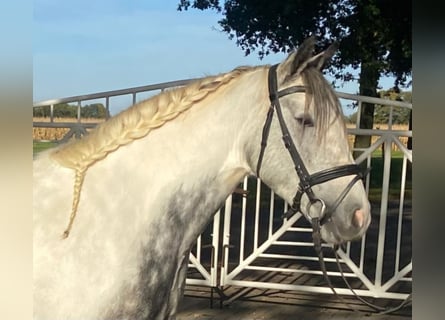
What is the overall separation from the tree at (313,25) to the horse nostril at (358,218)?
2.93 feet

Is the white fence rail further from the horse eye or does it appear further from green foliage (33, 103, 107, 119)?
the horse eye

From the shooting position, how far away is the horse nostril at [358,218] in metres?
1.62

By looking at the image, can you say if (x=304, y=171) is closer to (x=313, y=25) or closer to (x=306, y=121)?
(x=306, y=121)

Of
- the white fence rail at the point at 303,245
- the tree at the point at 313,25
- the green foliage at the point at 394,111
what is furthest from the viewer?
the white fence rail at the point at 303,245

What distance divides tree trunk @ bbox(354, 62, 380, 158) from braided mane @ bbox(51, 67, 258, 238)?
1.15 metres

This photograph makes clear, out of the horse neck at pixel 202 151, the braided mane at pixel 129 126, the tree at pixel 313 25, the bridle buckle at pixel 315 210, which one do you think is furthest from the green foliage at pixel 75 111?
the bridle buckle at pixel 315 210

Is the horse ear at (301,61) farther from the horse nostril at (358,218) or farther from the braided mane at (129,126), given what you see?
the horse nostril at (358,218)

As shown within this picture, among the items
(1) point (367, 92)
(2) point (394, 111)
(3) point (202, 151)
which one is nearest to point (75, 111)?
A: (3) point (202, 151)

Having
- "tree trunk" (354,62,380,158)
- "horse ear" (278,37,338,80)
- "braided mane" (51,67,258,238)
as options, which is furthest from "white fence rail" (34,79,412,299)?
"braided mane" (51,67,258,238)

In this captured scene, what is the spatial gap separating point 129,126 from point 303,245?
190cm

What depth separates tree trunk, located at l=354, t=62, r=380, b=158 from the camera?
262 centimetres

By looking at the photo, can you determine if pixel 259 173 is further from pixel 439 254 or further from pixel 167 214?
pixel 439 254

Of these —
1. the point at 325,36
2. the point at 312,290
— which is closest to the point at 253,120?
the point at 325,36

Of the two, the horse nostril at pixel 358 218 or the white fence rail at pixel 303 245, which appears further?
the white fence rail at pixel 303 245
